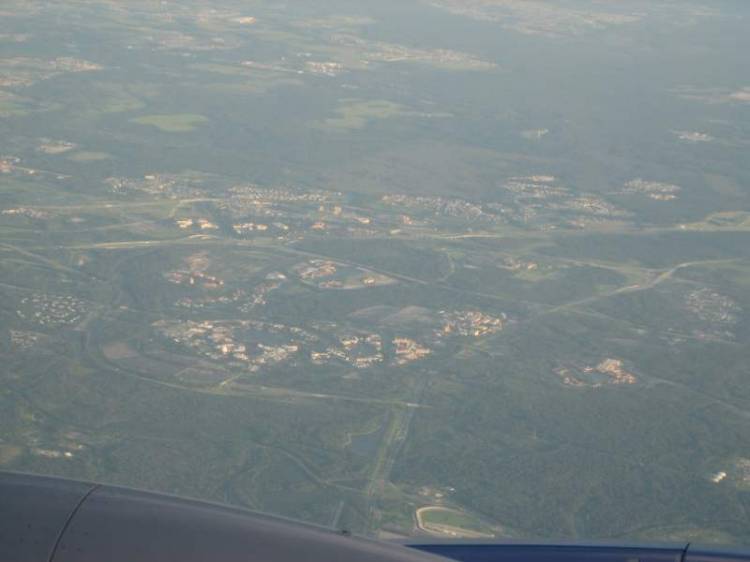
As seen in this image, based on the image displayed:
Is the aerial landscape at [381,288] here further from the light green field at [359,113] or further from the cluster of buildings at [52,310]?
the light green field at [359,113]

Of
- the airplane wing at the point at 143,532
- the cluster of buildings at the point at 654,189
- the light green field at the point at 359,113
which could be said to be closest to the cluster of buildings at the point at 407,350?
the cluster of buildings at the point at 654,189

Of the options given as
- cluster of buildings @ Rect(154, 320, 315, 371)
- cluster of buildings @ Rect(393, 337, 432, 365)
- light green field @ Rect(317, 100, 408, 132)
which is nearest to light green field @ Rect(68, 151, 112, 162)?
light green field @ Rect(317, 100, 408, 132)

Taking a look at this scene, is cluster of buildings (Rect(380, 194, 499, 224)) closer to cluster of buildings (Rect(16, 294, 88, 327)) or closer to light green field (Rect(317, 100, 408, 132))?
light green field (Rect(317, 100, 408, 132))

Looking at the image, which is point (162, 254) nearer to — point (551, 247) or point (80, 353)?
point (80, 353)

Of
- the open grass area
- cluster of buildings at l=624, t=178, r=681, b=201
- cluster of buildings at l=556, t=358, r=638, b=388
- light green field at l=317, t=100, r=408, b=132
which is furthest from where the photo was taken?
light green field at l=317, t=100, r=408, b=132

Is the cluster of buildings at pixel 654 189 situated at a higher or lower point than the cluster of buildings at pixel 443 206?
lower

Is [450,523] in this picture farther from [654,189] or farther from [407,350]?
[654,189]

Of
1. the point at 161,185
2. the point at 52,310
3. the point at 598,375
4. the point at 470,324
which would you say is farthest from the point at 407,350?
the point at 161,185
